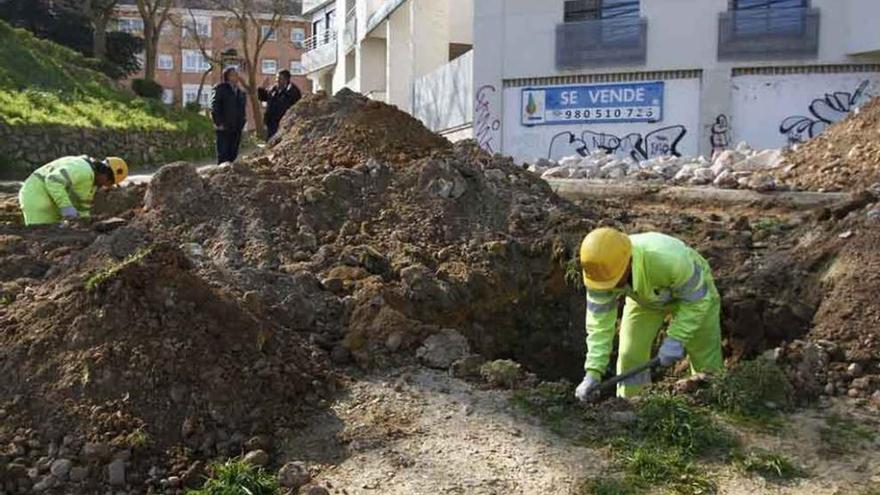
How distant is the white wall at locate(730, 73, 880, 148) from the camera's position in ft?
69.5

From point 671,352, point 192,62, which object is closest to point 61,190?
point 671,352

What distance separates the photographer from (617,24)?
2277 cm

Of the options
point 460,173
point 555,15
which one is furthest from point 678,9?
point 460,173

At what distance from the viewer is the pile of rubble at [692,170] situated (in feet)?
40.1

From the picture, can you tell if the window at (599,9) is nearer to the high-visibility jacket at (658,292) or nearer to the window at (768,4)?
the window at (768,4)

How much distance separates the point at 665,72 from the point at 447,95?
679 cm

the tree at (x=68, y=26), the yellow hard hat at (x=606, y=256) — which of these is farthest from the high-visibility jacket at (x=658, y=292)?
the tree at (x=68, y=26)

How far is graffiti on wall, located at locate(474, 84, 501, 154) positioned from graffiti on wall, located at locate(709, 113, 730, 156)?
5.12m

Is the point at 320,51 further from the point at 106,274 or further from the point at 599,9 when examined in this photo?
the point at 106,274

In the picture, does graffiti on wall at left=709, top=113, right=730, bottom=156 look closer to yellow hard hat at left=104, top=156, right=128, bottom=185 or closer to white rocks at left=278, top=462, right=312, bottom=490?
yellow hard hat at left=104, top=156, right=128, bottom=185

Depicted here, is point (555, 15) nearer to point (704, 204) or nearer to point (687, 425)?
point (704, 204)

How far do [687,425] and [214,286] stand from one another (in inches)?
112

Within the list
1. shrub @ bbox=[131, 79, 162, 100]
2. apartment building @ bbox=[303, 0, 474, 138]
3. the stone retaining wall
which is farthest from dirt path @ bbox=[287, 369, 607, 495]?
shrub @ bbox=[131, 79, 162, 100]

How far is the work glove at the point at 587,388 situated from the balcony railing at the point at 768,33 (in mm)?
18097
